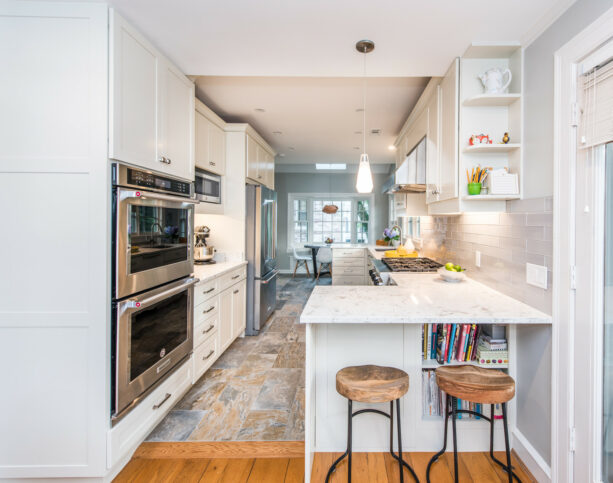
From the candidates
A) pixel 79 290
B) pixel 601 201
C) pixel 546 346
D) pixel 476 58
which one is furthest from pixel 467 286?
pixel 79 290

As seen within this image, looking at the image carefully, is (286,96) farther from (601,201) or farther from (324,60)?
(601,201)

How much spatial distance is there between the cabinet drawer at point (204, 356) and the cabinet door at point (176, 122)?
1.36 metres

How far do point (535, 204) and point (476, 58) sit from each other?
1.01m

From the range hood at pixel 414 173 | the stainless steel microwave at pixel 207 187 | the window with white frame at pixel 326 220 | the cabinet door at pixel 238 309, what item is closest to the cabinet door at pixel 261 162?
the stainless steel microwave at pixel 207 187

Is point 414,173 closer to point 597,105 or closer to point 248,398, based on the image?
point 597,105

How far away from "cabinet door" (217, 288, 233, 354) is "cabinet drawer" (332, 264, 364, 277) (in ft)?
9.56

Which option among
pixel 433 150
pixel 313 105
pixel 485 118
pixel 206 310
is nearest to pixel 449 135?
pixel 485 118

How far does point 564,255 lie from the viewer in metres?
1.44

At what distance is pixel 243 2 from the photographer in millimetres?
1525

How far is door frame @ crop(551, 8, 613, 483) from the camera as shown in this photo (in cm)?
139

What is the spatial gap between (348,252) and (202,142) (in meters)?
3.47

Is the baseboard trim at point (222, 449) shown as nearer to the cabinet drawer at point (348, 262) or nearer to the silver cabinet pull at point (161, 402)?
the silver cabinet pull at point (161, 402)

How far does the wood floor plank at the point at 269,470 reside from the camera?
1.64 m

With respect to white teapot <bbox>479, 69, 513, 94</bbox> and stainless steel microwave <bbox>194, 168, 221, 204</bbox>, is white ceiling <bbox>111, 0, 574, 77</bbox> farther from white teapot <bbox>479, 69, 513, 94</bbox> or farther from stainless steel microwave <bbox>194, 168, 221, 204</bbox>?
stainless steel microwave <bbox>194, 168, 221, 204</bbox>
